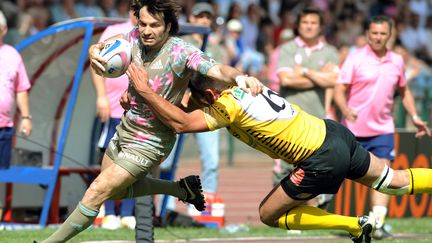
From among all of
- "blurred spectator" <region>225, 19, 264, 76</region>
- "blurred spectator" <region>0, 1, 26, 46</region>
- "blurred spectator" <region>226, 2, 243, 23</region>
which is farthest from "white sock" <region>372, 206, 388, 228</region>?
"blurred spectator" <region>226, 2, 243, 23</region>

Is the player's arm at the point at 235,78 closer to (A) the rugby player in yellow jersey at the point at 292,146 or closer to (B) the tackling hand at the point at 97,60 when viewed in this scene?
(A) the rugby player in yellow jersey at the point at 292,146

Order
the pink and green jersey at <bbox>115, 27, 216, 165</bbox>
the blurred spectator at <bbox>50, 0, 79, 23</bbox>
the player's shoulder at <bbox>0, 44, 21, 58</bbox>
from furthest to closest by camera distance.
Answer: the blurred spectator at <bbox>50, 0, 79, 23</bbox>
the player's shoulder at <bbox>0, 44, 21, 58</bbox>
the pink and green jersey at <bbox>115, 27, 216, 165</bbox>

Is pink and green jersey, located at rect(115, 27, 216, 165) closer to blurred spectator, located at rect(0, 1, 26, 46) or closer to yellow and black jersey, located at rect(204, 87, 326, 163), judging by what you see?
yellow and black jersey, located at rect(204, 87, 326, 163)

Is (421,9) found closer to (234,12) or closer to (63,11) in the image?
(234,12)

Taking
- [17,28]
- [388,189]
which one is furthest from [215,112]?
[17,28]

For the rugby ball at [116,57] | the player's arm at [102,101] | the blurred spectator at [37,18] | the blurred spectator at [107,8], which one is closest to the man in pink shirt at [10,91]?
the player's arm at [102,101]

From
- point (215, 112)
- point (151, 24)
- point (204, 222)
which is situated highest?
point (151, 24)

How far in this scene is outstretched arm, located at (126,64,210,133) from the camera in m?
8.35

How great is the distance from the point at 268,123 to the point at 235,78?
55 cm

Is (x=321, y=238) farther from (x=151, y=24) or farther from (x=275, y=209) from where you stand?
(x=151, y=24)

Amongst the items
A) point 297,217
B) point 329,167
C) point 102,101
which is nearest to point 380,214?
point 297,217

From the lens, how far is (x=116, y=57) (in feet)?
27.8

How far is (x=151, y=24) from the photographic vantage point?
8531 mm

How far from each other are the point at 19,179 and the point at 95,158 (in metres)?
1.26
